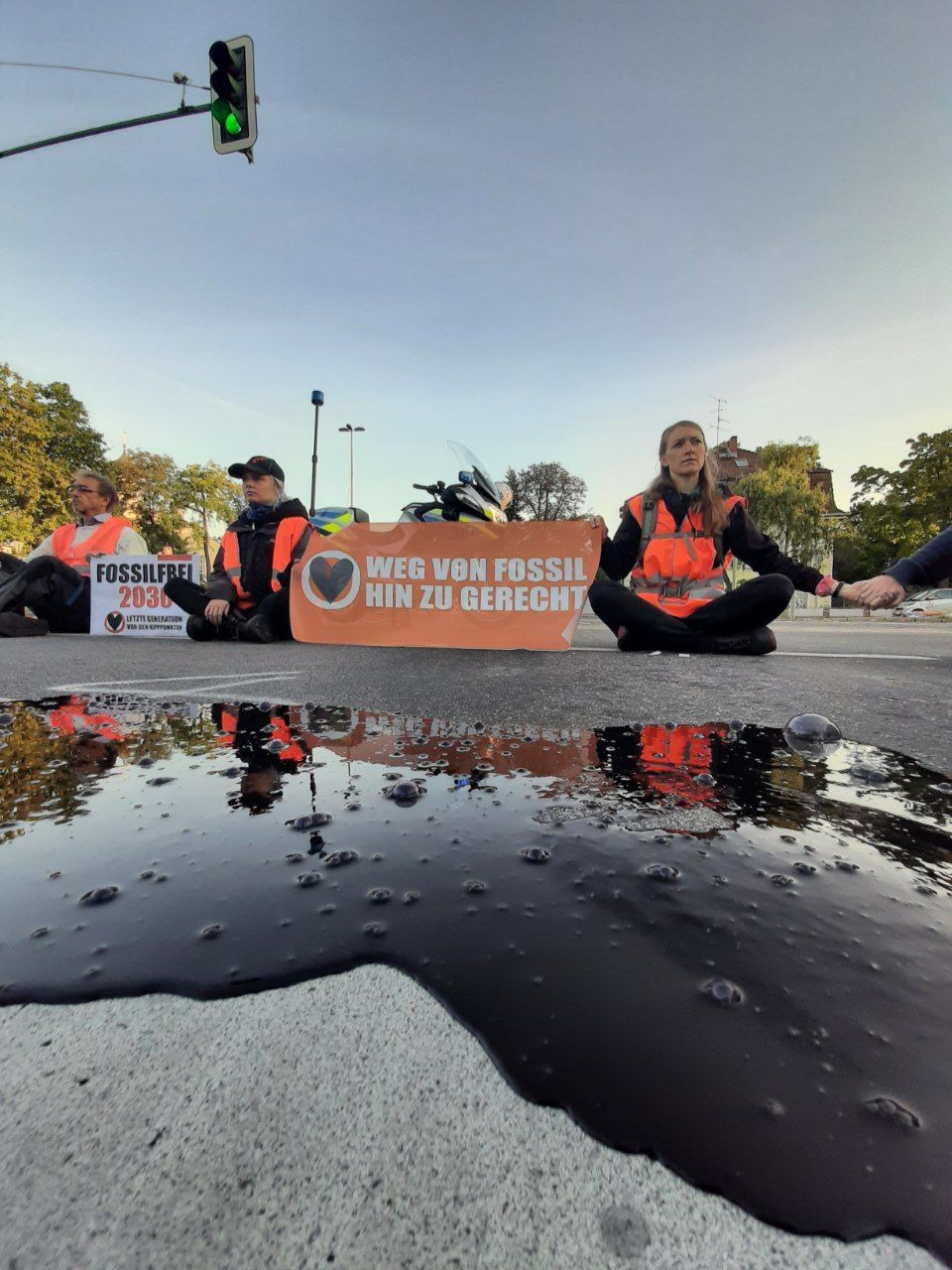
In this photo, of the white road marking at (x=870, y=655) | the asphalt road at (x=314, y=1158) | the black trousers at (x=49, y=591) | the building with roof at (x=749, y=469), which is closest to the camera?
the asphalt road at (x=314, y=1158)

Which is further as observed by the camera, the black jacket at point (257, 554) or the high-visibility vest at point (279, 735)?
the black jacket at point (257, 554)

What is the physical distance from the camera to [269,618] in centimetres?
608

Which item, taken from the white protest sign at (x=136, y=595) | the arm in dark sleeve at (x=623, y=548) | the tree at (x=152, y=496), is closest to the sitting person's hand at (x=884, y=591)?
the arm in dark sleeve at (x=623, y=548)

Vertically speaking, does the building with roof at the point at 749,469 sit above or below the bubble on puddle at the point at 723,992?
above

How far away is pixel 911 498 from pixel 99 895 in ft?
121

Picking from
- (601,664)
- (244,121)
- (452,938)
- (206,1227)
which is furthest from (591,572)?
(244,121)

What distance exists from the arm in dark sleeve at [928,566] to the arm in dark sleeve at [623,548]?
256cm

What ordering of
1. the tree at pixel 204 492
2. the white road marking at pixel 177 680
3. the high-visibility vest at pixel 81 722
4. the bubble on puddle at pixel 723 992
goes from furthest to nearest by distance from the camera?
the tree at pixel 204 492, the white road marking at pixel 177 680, the high-visibility vest at pixel 81 722, the bubble on puddle at pixel 723 992

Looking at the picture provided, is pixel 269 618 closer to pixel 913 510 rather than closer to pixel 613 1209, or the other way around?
pixel 613 1209

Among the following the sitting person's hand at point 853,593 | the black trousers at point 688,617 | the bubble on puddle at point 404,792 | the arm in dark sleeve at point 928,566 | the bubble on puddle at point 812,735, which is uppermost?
the arm in dark sleeve at point 928,566

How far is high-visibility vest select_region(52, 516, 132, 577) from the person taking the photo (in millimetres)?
7598

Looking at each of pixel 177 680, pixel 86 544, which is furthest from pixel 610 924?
pixel 86 544

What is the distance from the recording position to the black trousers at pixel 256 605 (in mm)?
6125

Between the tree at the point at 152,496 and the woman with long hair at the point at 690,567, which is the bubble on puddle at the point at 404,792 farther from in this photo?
the tree at the point at 152,496
